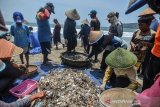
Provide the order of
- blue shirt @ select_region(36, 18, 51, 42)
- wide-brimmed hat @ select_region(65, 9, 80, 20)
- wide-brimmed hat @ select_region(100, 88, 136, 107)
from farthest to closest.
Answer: wide-brimmed hat @ select_region(65, 9, 80, 20), blue shirt @ select_region(36, 18, 51, 42), wide-brimmed hat @ select_region(100, 88, 136, 107)

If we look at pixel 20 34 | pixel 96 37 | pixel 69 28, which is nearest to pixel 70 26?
pixel 69 28

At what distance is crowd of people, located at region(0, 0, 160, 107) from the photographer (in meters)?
3.79

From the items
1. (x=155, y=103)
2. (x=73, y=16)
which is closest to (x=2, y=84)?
(x=155, y=103)

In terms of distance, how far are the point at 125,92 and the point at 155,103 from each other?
5.60ft

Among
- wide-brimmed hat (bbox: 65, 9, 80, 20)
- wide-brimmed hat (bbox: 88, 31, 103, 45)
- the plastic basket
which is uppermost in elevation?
wide-brimmed hat (bbox: 65, 9, 80, 20)

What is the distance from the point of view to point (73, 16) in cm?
857

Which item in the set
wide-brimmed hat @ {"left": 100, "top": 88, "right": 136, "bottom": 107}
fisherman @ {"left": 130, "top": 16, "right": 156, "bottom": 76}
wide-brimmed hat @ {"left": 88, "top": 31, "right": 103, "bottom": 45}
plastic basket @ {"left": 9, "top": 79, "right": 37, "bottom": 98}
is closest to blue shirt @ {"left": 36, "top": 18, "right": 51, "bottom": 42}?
wide-brimmed hat @ {"left": 88, "top": 31, "right": 103, "bottom": 45}

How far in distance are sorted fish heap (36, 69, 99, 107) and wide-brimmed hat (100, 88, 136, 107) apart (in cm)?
68

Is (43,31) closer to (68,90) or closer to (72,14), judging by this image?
(72,14)

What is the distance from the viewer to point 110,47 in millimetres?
6270

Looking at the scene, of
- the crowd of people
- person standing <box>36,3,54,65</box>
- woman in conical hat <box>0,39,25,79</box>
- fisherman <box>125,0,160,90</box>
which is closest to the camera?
fisherman <box>125,0,160,90</box>

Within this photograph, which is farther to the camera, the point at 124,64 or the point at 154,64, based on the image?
the point at 124,64

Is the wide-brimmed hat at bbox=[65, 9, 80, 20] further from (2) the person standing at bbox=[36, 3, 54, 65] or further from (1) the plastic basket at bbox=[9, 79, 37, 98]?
(1) the plastic basket at bbox=[9, 79, 37, 98]

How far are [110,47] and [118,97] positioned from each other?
262 centimetres
